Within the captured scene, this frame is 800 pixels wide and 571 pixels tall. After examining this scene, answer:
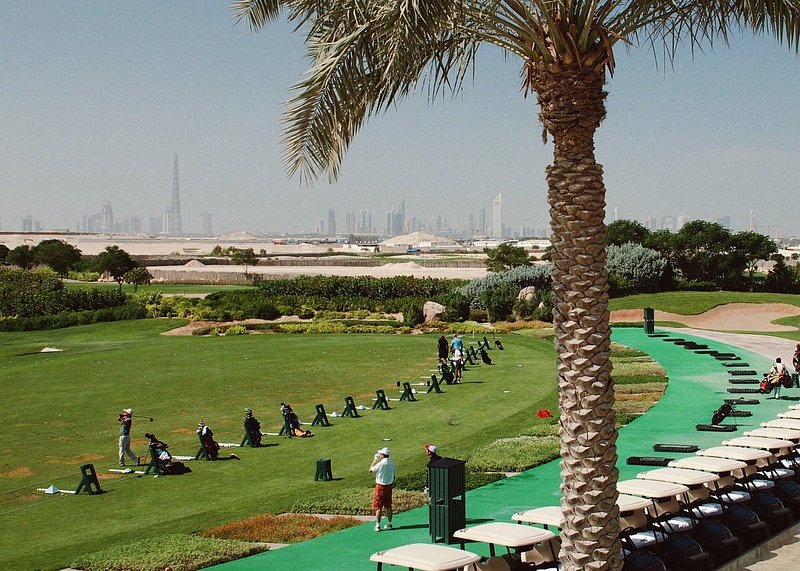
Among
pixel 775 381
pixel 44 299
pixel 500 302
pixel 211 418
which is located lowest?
pixel 211 418

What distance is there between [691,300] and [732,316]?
4182mm

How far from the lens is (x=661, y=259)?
69.2 metres

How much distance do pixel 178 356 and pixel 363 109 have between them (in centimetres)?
3915

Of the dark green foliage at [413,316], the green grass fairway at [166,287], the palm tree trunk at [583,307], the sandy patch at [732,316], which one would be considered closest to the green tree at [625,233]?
the sandy patch at [732,316]

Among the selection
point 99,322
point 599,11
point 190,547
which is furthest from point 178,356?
point 599,11

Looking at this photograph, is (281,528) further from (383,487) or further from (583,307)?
(583,307)

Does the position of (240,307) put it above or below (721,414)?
above

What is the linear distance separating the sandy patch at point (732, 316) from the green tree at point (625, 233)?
1512 cm

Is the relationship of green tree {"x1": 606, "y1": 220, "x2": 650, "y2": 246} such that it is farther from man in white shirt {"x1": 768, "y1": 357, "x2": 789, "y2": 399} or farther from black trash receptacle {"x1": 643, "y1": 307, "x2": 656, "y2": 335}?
man in white shirt {"x1": 768, "y1": 357, "x2": 789, "y2": 399}

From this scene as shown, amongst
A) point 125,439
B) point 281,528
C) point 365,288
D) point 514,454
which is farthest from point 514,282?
point 281,528

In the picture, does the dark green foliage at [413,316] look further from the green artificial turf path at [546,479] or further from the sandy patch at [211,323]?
the green artificial turf path at [546,479]

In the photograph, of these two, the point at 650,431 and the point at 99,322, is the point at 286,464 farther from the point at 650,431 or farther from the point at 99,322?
the point at 99,322

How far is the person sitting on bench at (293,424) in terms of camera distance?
26.1 m

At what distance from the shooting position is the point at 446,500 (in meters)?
15.1
